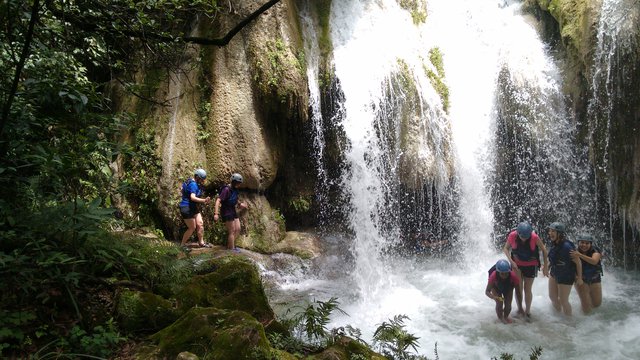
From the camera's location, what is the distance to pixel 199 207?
9.09 m

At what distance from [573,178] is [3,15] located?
447 inches

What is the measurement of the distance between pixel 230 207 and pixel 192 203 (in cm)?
71

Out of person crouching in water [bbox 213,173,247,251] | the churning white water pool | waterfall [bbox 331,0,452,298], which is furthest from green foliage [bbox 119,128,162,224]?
waterfall [bbox 331,0,452,298]

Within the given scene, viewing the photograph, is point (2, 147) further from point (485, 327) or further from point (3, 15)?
point (485, 327)

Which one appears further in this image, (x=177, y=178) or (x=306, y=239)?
(x=306, y=239)

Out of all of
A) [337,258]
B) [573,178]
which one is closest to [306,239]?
[337,258]

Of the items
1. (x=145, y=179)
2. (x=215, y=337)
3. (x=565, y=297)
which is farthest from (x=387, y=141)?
(x=215, y=337)

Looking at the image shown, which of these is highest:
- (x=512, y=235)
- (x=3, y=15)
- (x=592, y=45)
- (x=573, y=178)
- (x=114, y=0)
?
(x=592, y=45)

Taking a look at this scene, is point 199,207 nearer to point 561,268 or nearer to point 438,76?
point 561,268

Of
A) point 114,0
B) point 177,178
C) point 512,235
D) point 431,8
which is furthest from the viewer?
point 431,8

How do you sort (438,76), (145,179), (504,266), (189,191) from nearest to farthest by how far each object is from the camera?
(504,266) → (189,191) → (145,179) → (438,76)

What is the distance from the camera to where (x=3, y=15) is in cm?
301

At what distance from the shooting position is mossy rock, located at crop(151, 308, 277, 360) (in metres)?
2.64

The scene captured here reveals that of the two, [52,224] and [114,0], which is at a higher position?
[114,0]
